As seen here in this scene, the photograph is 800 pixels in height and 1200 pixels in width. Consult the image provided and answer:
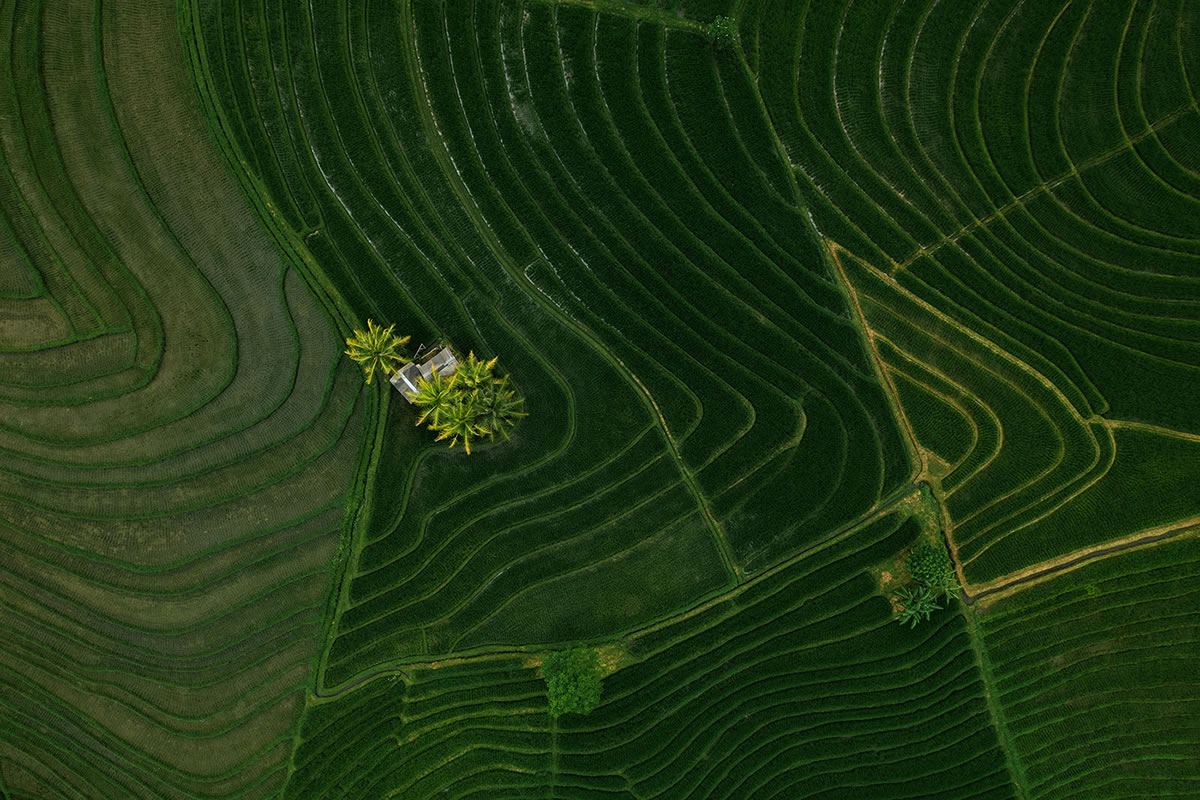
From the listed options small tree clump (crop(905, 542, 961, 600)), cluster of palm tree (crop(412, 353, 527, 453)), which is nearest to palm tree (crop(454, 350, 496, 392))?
cluster of palm tree (crop(412, 353, 527, 453))

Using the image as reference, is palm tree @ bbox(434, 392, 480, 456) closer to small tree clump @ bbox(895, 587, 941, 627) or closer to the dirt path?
small tree clump @ bbox(895, 587, 941, 627)

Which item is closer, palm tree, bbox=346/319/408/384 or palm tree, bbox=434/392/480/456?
palm tree, bbox=434/392/480/456

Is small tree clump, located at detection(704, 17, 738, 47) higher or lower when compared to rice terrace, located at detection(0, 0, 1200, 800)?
higher

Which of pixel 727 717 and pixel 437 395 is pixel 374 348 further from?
pixel 727 717

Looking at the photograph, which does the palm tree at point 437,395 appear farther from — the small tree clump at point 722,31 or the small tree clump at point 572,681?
the small tree clump at point 722,31

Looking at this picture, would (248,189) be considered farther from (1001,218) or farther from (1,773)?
(1001,218)

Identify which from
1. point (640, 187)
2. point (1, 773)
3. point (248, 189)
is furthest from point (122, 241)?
point (1, 773)
